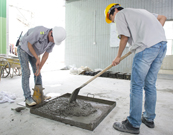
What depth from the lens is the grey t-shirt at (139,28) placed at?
136cm

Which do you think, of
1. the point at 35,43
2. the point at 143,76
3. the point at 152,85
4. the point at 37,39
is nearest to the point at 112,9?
the point at 143,76

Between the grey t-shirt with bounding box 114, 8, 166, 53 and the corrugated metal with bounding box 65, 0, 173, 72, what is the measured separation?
472 cm

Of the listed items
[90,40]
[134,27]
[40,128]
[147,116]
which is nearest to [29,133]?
[40,128]

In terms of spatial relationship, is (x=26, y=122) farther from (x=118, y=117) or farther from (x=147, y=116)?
(x=147, y=116)

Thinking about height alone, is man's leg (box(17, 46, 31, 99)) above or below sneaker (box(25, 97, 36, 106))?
above

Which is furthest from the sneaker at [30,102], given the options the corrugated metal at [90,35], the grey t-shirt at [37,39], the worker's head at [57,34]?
the corrugated metal at [90,35]

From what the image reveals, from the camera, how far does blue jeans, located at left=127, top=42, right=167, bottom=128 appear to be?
138 centimetres

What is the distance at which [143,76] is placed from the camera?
4.62ft

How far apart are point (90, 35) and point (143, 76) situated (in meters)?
5.90

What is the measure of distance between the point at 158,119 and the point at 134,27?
4.16ft

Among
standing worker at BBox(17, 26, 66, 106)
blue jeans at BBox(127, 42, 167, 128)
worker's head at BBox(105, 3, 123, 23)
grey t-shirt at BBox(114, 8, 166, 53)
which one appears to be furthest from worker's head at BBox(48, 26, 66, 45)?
blue jeans at BBox(127, 42, 167, 128)

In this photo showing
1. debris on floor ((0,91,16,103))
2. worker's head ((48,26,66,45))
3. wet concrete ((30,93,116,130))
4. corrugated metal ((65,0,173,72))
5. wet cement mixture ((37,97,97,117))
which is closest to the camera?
wet concrete ((30,93,116,130))

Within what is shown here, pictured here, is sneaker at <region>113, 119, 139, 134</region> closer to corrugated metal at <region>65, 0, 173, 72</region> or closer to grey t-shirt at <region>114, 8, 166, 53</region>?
grey t-shirt at <region>114, 8, 166, 53</region>

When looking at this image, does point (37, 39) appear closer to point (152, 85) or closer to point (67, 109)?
point (67, 109)
